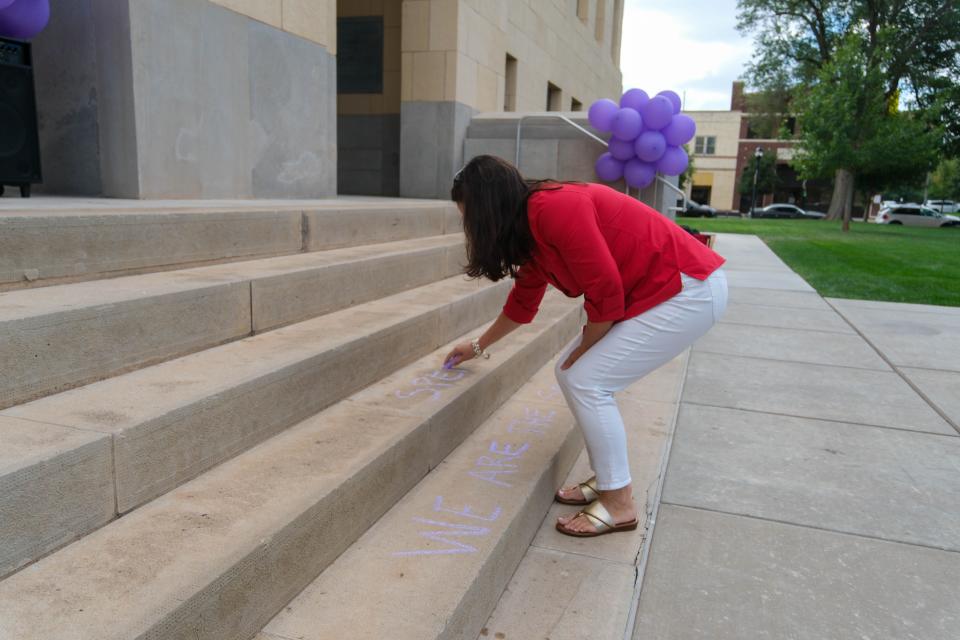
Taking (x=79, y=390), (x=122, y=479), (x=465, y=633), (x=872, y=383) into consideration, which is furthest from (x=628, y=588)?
(x=872, y=383)

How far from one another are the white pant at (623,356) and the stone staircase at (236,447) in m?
0.37

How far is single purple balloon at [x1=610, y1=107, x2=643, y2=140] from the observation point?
9586 millimetres

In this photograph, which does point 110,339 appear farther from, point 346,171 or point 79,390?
point 346,171

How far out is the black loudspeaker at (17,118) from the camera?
4.43m

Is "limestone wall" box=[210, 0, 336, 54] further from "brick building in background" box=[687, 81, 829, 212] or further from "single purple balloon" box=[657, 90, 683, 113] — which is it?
"brick building in background" box=[687, 81, 829, 212]

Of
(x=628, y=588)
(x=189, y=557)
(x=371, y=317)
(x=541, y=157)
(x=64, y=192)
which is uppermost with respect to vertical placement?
(x=541, y=157)

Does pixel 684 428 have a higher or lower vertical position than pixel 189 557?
lower

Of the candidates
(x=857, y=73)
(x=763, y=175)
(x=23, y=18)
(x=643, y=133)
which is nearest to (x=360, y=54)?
(x=643, y=133)

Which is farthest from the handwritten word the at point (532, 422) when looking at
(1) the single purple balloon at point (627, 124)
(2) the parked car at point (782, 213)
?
(2) the parked car at point (782, 213)

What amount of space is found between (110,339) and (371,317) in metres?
1.54

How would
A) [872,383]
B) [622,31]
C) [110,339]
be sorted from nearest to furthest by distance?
[110,339] → [872,383] → [622,31]

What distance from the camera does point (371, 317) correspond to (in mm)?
3867

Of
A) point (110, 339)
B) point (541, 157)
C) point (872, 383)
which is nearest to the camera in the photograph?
point (110, 339)

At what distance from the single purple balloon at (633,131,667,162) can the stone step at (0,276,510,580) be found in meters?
7.09
